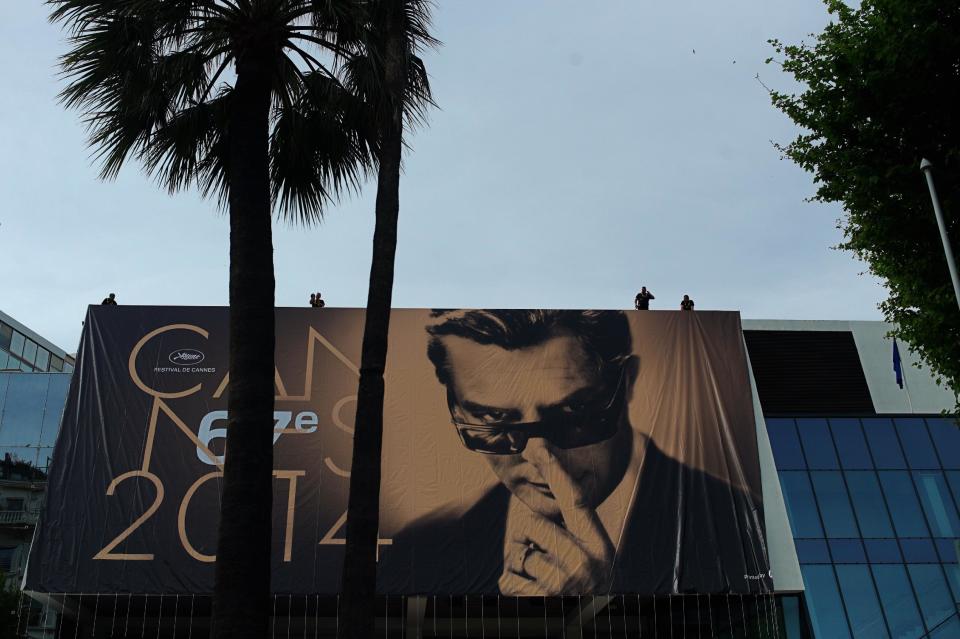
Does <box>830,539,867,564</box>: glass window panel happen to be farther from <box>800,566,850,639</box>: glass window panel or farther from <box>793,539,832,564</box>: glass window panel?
<box>800,566,850,639</box>: glass window panel

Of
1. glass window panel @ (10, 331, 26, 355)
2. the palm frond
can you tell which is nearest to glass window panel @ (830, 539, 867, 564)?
the palm frond

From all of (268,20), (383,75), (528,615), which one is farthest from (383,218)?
(528,615)

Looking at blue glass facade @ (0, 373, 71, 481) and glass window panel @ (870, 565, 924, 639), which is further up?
blue glass facade @ (0, 373, 71, 481)

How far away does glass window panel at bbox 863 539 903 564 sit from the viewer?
71.1ft

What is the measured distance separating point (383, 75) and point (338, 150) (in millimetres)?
1815

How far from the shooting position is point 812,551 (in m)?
21.8

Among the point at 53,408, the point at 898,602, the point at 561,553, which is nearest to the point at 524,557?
the point at 561,553

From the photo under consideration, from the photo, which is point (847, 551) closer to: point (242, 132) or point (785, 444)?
point (785, 444)

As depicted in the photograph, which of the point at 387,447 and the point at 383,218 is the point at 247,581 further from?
the point at 387,447

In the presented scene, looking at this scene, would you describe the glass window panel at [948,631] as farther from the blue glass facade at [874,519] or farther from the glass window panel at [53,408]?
the glass window panel at [53,408]

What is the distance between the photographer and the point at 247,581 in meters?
7.28

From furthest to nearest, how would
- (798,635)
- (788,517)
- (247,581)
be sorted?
(788,517)
(798,635)
(247,581)

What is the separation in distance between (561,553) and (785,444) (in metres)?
6.54

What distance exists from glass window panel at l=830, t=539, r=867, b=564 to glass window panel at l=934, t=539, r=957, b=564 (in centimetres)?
179
